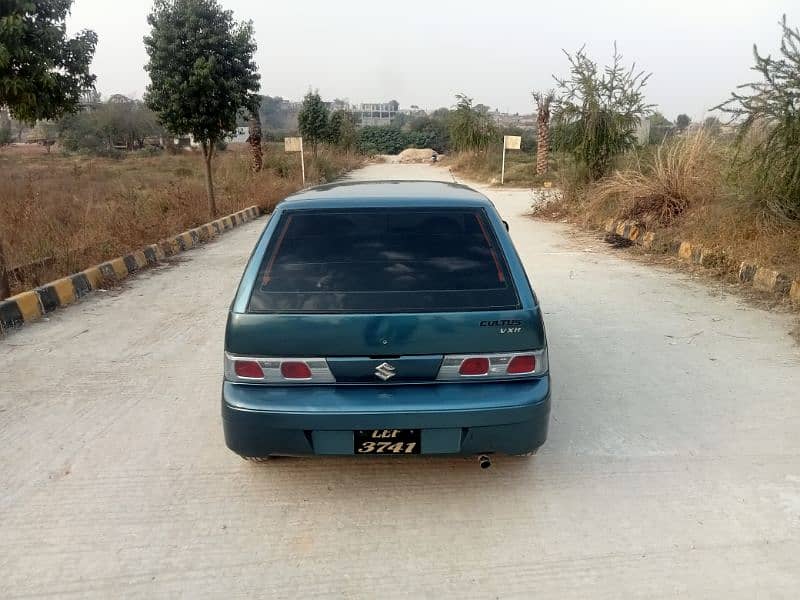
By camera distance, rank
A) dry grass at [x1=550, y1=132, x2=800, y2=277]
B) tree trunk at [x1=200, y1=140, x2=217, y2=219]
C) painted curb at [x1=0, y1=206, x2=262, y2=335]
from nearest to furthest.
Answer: painted curb at [x1=0, y1=206, x2=262, y2=335] → dry grass at [x1=550, y1=132, x2=800, y2=277] → tree trunk at [x1=200, y1=140, x2=217, y2=219]

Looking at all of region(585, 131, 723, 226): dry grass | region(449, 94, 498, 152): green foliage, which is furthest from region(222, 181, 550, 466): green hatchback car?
region(449, 94, 498, 152): green foliage

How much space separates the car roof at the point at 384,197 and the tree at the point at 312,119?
26.8 meters

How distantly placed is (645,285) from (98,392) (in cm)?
612

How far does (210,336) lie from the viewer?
5.48 meters

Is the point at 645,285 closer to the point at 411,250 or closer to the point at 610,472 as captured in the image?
the point at 610,472

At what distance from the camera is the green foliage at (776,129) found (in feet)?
22.0

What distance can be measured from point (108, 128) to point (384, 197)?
5105cm

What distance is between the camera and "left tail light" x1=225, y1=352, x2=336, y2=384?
8.77ft

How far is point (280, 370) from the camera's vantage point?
270 centimetres

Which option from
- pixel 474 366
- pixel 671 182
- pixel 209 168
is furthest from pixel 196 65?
pixel 474 366

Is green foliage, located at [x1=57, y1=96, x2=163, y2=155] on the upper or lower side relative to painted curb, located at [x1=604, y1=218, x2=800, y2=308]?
upper

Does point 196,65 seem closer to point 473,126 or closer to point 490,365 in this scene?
point 490,365

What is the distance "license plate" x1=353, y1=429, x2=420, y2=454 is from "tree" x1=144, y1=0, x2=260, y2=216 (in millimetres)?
10789

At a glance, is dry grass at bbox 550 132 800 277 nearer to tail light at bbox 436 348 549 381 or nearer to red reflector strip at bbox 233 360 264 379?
tail light at bbox 436 348 549 381
